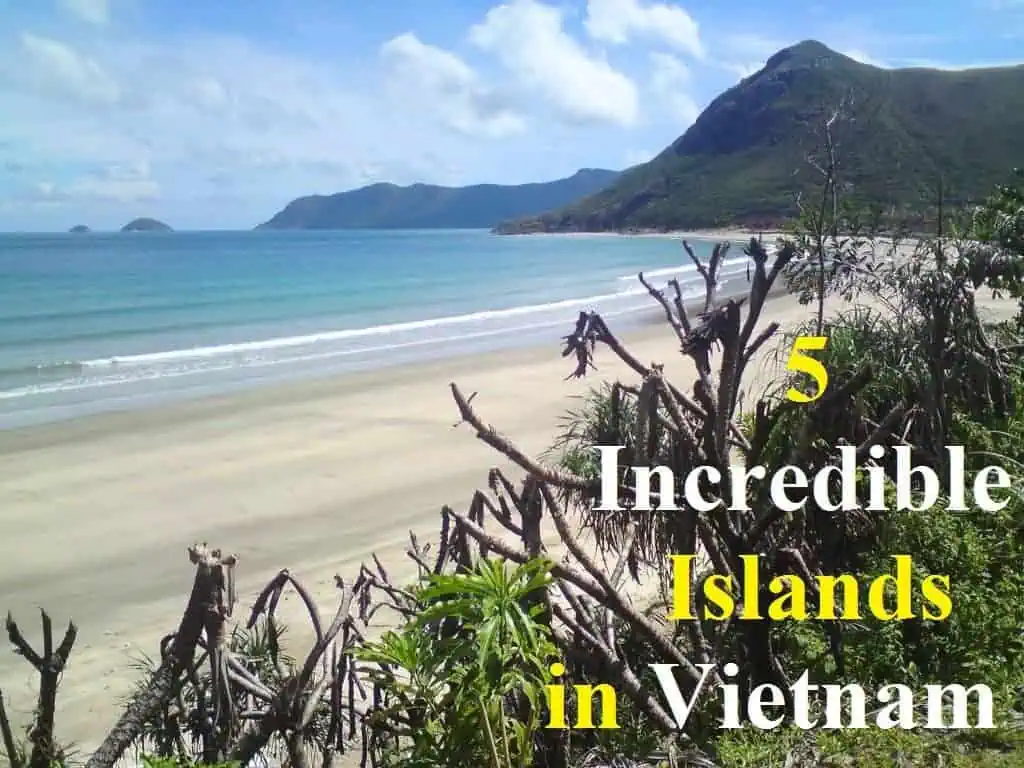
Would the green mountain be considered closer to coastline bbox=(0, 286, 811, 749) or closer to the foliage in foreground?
coastline bbox=(0, 286, 811, 749)

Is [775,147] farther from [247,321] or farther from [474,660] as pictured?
[474,660]

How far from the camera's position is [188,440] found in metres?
12.8

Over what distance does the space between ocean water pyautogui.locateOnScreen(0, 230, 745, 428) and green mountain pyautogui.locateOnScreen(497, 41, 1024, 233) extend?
433 inches

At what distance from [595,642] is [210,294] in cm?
3915

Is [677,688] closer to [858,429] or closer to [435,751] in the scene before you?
[435,751]

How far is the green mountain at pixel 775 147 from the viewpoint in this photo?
69188mm

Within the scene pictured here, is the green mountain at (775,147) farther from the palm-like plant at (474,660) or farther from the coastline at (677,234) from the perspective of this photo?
the palm-like plant at (474,660)

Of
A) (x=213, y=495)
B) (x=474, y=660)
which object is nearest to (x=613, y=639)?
(x=474, y=660)

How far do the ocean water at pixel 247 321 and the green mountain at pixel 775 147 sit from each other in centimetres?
1101

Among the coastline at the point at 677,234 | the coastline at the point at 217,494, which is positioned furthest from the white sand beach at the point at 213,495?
the coastline at the point at 677,234

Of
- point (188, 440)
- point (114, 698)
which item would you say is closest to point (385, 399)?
point (188, 440)

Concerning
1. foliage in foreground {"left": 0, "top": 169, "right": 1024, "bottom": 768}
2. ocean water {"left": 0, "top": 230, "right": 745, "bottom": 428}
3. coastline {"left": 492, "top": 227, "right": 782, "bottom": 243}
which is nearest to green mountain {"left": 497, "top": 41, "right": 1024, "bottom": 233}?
coastline {"left": 492, "top": 227, "right": 782, "bottom": 243}

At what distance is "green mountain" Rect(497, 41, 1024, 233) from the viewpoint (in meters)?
69.2

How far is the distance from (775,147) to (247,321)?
9240 centimetres
